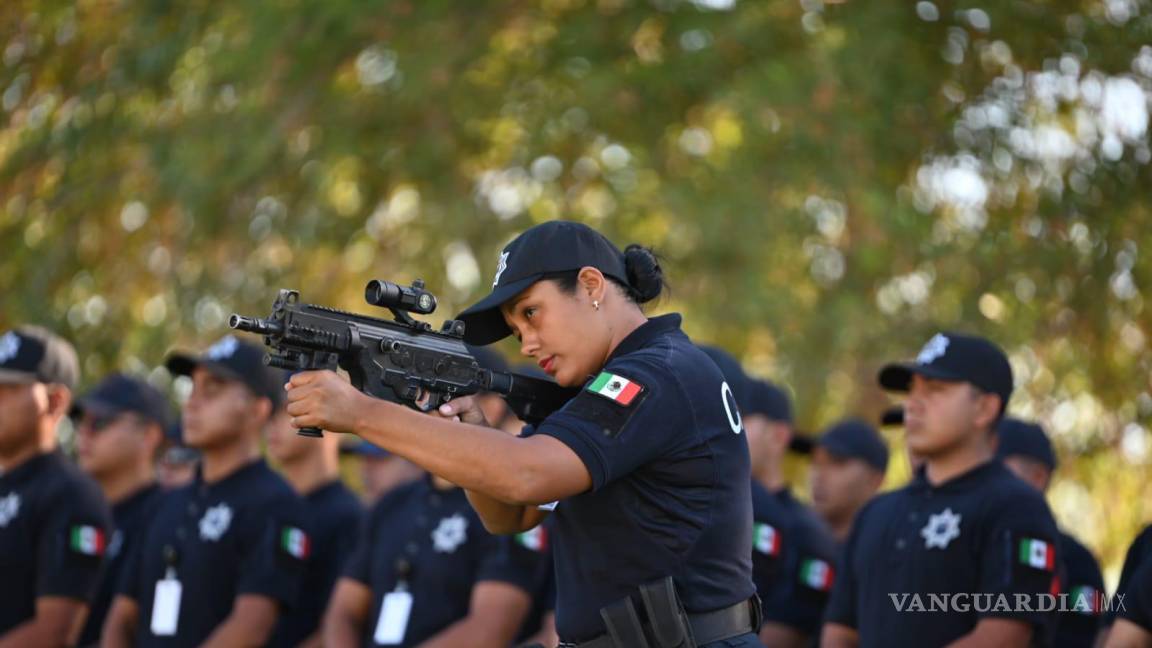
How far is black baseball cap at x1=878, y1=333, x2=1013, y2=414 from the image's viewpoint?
22.8 ft

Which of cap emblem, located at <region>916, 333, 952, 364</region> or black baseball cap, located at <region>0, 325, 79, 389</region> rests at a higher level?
cap emblem, located at <region>916, 333, 952, 364</region>

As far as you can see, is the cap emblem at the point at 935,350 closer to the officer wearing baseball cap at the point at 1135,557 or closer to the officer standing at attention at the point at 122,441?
the officer wearing baseball cap at the point at 1135,557

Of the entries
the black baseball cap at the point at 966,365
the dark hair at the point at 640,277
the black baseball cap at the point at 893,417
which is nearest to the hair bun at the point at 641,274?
the dark hair at the point at 640,277

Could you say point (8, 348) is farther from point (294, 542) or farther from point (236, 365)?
point (294, 542)

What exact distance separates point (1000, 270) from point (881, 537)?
14.7 ft

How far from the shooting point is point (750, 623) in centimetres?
470

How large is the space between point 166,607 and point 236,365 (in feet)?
4.09

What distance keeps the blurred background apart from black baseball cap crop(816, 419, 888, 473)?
1.57 m

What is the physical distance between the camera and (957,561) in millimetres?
6480

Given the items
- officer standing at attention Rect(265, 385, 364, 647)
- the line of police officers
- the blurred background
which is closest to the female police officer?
the line of police officers

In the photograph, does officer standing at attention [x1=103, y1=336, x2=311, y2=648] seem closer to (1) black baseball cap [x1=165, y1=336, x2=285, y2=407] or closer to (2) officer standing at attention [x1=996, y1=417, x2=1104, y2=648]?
(1) black baseball cap [x1=165, y1=336, x2=285, y2=407]

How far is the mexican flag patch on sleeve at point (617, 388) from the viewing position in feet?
14.4

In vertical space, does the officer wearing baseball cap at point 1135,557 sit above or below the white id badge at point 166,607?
Result: above

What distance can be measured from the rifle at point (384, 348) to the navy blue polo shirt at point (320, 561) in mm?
3919
